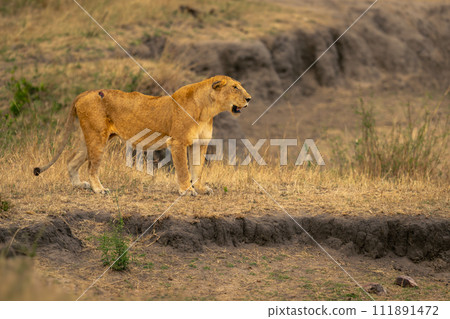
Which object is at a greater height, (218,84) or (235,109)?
(218,84)

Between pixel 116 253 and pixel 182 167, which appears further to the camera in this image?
pixel 182 167

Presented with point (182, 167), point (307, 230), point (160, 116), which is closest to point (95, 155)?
point (160, 116)

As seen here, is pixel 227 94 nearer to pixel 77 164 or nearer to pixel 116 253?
pixel 77 164

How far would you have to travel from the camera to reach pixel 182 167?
762 centimetres

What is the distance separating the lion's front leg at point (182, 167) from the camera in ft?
24.8

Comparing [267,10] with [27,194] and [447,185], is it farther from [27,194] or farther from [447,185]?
[27,194]

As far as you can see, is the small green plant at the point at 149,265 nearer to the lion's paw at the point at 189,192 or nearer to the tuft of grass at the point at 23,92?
the lion's paw at the point at 189,192

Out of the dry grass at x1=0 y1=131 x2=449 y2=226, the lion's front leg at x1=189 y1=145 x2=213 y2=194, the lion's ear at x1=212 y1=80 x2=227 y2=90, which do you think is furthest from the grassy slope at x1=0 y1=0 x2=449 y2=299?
the lion's ear at x1=212 y1=80 x2=227 y2=90

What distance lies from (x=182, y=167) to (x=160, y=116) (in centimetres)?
65

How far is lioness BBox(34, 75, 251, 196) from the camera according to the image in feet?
24.7

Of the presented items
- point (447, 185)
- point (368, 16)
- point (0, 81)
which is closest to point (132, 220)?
point (447, 185)

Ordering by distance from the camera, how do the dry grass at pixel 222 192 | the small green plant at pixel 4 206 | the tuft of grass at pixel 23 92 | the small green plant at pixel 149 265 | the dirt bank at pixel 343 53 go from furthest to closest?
the dirt bank at pixel 343 53 < the tuft of grass at pixel 23 92 < the dry grass at pixel 222 192 < the small green plant at pixel 4 206 < the small green plant at pixel 149 265

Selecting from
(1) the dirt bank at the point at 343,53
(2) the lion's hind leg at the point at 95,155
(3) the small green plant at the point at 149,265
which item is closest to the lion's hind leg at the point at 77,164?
(2) the lion's hind leg at the point at 95,155

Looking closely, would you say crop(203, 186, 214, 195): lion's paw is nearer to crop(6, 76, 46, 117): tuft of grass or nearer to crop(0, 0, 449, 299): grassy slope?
crop(0, 0, 449, 299): grassy slope
